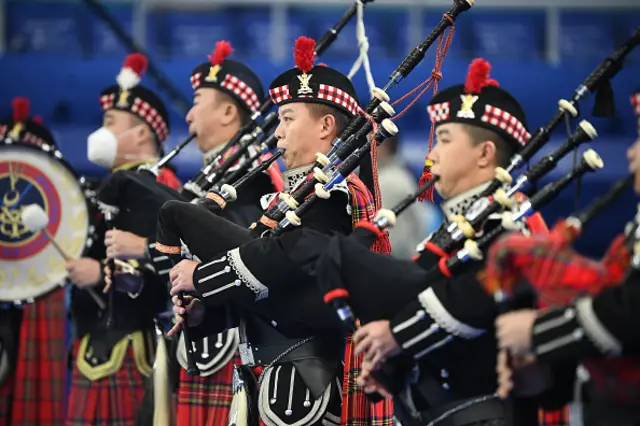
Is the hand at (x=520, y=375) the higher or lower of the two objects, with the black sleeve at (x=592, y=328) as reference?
lower

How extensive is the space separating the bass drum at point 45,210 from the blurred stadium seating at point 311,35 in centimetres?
298

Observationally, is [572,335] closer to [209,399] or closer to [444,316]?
[444,316]

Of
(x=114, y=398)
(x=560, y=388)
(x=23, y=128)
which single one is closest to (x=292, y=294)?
(x=560, y=388)

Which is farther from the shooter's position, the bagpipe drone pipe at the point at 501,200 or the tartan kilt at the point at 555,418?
the tartan kilt at the point at 555,418

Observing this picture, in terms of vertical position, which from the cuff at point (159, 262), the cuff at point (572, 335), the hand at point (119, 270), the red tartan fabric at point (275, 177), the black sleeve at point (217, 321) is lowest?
the cuff at point (572, 335)

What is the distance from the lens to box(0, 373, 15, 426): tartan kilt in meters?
5.95

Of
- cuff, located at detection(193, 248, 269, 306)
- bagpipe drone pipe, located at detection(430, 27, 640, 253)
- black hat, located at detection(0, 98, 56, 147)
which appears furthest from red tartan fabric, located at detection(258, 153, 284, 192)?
black hat, located at detection(0, 98, 56, 147)

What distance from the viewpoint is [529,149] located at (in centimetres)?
344

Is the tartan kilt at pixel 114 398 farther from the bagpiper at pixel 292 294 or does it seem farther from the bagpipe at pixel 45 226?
the bagpiper at pixel 292 294

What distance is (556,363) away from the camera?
9.34 feet

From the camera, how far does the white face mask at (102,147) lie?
537cm

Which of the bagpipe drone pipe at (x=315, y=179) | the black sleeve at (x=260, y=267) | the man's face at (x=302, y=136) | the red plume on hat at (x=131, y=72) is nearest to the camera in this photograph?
the black sleeve at (x=260, y=267)

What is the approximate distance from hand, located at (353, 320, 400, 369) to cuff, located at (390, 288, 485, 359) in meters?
0.03

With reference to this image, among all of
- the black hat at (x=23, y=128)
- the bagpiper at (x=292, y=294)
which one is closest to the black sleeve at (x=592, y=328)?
the bagpiper at (x=292, y=294)
